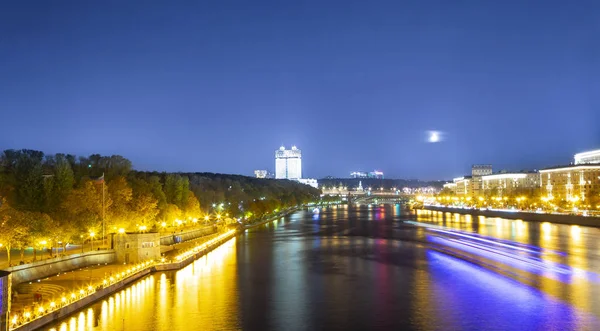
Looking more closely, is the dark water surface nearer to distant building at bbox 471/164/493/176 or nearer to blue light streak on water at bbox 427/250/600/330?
blue light streak on water at bbox 427/250/600/330

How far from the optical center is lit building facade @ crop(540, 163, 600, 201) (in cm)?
7869

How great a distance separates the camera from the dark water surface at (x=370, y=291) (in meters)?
17.2

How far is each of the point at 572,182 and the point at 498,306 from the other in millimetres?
72061

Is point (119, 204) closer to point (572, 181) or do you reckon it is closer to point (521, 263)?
point (521, 263)

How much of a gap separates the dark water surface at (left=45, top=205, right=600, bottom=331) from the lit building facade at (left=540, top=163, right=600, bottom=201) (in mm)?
47554

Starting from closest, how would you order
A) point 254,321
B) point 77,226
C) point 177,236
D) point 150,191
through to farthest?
point 254,321, point 77,226, point 177,236, point 150,191

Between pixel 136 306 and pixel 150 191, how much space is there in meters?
24.7

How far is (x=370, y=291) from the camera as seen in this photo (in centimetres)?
2180

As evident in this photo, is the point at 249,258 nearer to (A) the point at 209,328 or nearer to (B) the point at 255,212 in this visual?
(A) the point at 209,328

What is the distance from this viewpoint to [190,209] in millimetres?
50125

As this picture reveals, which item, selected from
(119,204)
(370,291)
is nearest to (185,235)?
(119,204)

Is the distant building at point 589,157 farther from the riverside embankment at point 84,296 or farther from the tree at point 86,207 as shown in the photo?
the tree at point 86,207

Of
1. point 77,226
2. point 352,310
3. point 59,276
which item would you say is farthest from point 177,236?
point 352,310

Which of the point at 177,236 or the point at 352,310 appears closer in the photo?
the point at 352,310
